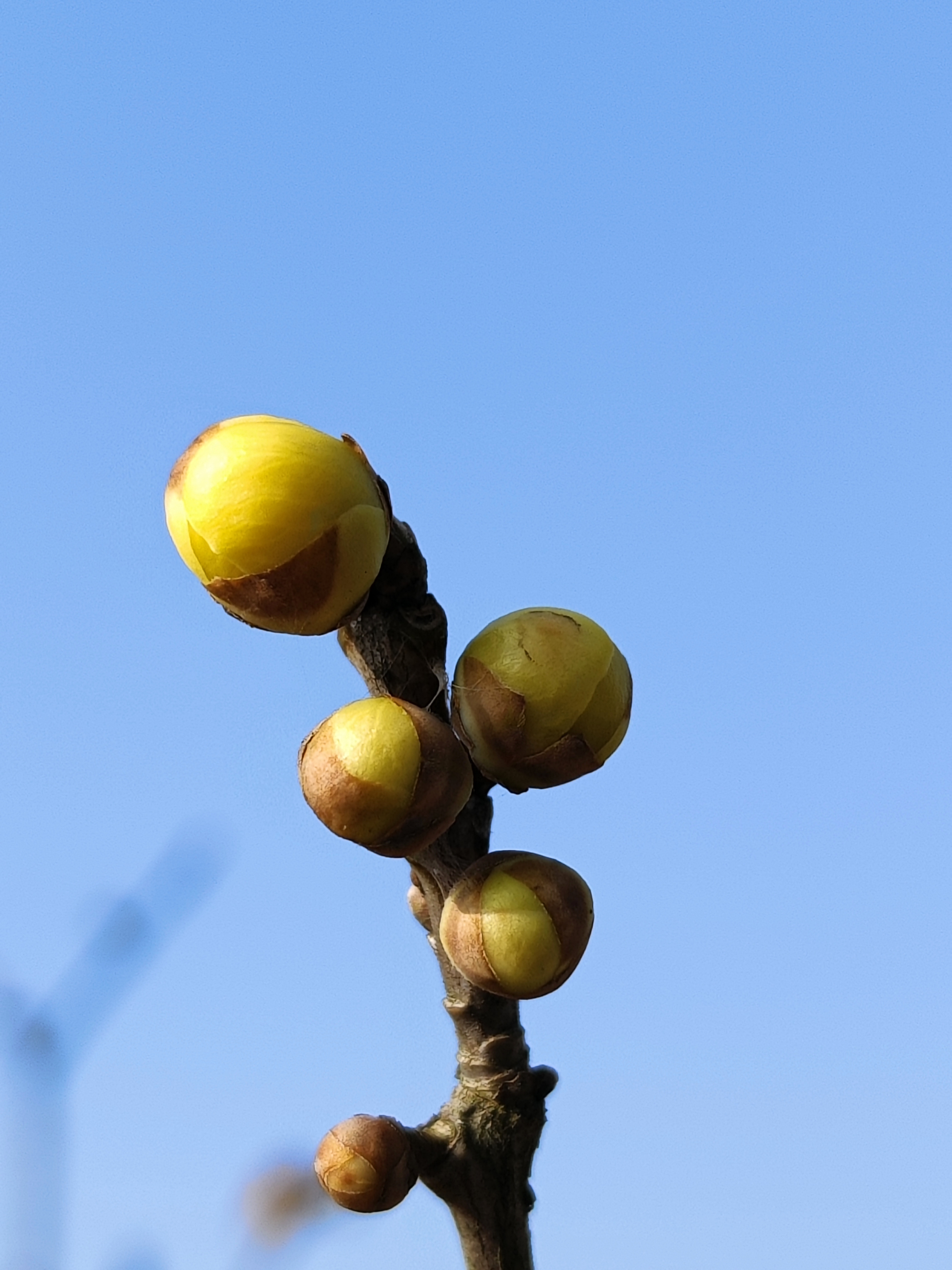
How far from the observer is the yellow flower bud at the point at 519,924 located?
1.38m

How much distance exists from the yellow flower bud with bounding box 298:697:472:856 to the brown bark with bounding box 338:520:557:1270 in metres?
0.14

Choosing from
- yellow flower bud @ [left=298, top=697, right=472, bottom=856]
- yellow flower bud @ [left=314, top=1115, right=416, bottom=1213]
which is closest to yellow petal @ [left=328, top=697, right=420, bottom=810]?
yellow flower bud @ [left=298, top=697, right=472, bottom=856]

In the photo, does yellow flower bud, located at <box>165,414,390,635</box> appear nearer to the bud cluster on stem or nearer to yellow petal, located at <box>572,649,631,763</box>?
the bud cluster on stem

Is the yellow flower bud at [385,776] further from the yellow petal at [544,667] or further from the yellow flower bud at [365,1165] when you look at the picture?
the yellow flower bud at [365,1165]

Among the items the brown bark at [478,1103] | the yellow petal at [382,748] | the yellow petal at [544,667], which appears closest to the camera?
the yellow petal at [382,748]

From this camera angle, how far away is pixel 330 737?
4.37 feet

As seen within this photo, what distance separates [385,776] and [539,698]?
0.18 metres

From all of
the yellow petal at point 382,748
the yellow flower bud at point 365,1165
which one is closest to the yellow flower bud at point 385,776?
the yellow petal at point 382,748

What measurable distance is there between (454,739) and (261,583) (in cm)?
23

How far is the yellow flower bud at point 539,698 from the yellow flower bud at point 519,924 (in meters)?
0.09

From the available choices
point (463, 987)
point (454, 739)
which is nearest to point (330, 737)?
point (454, 739)

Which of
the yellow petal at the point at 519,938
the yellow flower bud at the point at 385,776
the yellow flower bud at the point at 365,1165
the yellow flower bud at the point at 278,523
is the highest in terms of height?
the yellow flower bud at the point at 278,523

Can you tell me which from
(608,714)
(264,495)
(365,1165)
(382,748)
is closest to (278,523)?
(264,495)

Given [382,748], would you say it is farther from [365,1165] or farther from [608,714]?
[365,1165]
